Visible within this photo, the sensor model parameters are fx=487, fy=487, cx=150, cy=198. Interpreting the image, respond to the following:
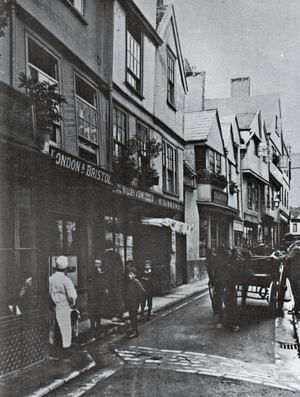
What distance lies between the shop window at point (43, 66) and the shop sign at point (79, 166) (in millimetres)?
679

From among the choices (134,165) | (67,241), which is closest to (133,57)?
(134,165)

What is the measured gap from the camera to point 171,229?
7992 millimetres

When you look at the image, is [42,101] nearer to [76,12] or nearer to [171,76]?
[76,12]

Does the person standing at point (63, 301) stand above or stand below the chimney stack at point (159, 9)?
below

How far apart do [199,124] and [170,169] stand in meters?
2.38

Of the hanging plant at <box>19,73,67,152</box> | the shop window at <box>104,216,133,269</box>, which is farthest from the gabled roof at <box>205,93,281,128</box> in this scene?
the hanging plant at <box>19,73,67,152</box>

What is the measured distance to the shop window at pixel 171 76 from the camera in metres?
8.31

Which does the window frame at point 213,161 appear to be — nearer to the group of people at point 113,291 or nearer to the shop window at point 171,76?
the shop window at point 171,76

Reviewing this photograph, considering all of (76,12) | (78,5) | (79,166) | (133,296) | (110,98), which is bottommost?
(133,296)

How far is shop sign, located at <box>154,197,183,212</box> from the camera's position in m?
8.28

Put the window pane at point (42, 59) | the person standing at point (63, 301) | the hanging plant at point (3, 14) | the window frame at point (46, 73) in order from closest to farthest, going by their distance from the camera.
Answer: the hanging plant at point (3, 14) → the person standing at point (63, 301) → the window frame at point (46, 73) → the window pane at point (42, 59)

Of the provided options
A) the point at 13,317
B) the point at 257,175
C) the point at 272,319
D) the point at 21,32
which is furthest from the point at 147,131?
the point at 257,175

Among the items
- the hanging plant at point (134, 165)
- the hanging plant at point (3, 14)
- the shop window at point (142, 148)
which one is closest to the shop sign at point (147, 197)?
the hanging plant at point (134, 165)

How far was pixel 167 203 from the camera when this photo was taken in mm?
8328
